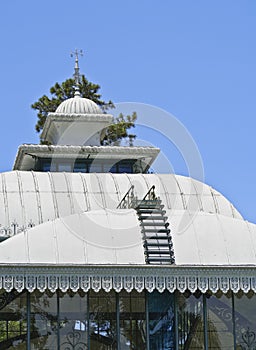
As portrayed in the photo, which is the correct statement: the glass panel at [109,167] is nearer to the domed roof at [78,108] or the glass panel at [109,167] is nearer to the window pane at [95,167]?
the window pane at [95,167]

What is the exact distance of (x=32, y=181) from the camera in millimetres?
36156

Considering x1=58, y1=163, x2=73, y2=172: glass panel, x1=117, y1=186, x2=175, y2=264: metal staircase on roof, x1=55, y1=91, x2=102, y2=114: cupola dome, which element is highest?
x1=55, y1=91, x2=102, y2=114: cupola dome

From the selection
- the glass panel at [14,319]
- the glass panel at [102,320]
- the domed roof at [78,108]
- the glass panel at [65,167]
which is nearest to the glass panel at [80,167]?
the glass panel at [65,167]

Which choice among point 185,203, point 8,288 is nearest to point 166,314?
point 8,288

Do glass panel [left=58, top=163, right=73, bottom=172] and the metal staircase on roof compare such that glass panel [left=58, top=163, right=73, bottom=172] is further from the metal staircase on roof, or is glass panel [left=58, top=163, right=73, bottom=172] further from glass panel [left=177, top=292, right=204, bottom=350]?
glass panel [left=177, top=292, right=204, bottom=350]

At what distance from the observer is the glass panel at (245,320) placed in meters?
25.9

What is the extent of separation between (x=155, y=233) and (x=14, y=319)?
4248mm

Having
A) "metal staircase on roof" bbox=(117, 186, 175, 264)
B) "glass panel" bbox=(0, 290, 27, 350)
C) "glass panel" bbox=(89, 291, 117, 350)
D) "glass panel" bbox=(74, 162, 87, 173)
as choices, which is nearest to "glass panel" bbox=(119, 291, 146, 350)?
"glass panel" bbox=(89, 291, 117, 350)

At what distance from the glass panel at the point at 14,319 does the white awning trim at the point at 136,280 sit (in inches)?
25.8

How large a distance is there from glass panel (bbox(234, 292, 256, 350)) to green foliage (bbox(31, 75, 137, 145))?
35925mm

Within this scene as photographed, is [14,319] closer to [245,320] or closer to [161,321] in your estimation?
[161,321]

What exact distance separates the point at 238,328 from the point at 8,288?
6.05m

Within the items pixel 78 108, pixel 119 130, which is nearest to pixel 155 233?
pixel 78 108

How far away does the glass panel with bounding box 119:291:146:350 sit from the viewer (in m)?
25.3
